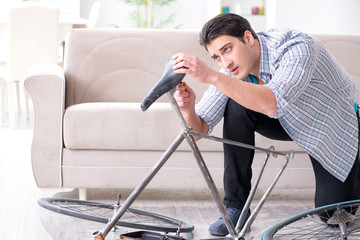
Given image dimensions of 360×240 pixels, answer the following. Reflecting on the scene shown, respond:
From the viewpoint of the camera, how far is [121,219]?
73.4 inches

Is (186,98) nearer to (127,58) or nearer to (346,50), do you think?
(127,58)

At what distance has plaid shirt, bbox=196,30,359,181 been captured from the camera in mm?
1734

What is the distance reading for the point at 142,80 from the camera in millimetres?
2855

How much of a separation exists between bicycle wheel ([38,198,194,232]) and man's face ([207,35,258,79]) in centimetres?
52

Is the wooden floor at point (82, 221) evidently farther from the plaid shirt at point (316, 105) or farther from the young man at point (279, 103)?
the plaid shirt at point (316, 105)

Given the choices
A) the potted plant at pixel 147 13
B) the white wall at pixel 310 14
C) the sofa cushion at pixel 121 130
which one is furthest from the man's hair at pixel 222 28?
the potted plant at pixel 147 13

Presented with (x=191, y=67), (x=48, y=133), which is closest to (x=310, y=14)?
(x=48, y=133)

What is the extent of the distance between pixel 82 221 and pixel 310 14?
5547mm

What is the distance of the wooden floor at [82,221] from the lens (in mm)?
1988

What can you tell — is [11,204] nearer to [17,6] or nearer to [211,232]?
[211,232]

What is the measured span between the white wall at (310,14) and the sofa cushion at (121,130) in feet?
15.6

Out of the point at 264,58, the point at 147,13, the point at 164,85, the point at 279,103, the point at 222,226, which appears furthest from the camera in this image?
the point at 147,13

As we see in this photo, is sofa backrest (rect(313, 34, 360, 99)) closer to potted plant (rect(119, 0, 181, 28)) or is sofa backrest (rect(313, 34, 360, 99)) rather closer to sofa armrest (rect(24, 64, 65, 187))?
sofa armrest (rect(24, 64, 65, 187))

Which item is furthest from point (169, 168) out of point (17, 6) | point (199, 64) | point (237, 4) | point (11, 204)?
point (237, 4)
